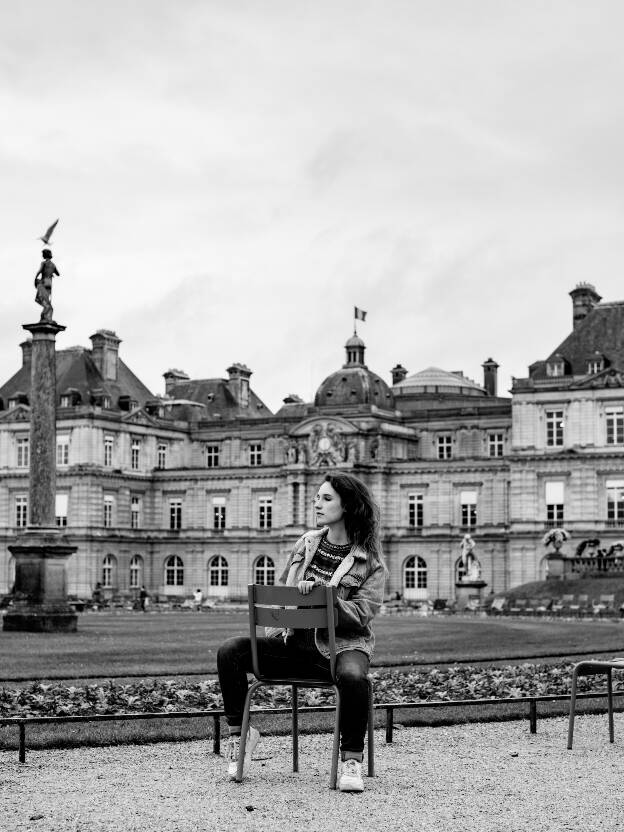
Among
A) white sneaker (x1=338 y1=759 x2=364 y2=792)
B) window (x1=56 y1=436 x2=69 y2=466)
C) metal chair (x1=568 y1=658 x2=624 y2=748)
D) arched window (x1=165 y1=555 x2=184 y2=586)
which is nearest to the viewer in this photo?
white sneaker (x1=338 y1=759 x2=364 y2=792)

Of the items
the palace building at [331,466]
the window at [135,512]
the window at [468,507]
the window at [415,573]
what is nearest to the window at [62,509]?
the palace building at [331,466]

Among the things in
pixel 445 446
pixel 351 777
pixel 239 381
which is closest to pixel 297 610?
pixel 351 777

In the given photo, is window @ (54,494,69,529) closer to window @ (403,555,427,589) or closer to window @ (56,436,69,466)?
window @ (56,436,69,466)

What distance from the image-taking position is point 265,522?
94.7 meters

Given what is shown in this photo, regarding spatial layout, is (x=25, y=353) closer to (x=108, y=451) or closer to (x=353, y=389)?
(x=108, y=451)

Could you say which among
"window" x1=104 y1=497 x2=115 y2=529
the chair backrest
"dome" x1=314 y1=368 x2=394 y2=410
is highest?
"dome" x1=314 y1=368 x2=394 y2=410

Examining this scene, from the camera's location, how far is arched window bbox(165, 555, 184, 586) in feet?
318

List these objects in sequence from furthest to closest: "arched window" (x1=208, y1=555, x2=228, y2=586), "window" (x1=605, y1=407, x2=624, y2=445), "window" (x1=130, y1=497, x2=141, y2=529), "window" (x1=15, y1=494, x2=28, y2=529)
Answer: "window" (x1=130, y1=497, x2=141, y2=529) → "window" (x1=15, y1=494, x2=28, y2=529) → "arched window" (x1=208, y1=555, x2=228, y2=586) → "window" (x1=605, y1=407, x2=624, y2=445)

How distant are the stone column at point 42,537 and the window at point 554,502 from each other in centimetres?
4581

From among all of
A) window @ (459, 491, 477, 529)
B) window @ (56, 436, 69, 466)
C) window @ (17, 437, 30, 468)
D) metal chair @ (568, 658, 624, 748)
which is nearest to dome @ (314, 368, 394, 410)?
window @ (459, 491, 477, 529)

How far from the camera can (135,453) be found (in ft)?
319

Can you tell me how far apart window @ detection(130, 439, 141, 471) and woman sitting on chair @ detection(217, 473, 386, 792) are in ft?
279

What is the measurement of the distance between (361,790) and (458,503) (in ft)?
256

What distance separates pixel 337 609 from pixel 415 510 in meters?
78.1
